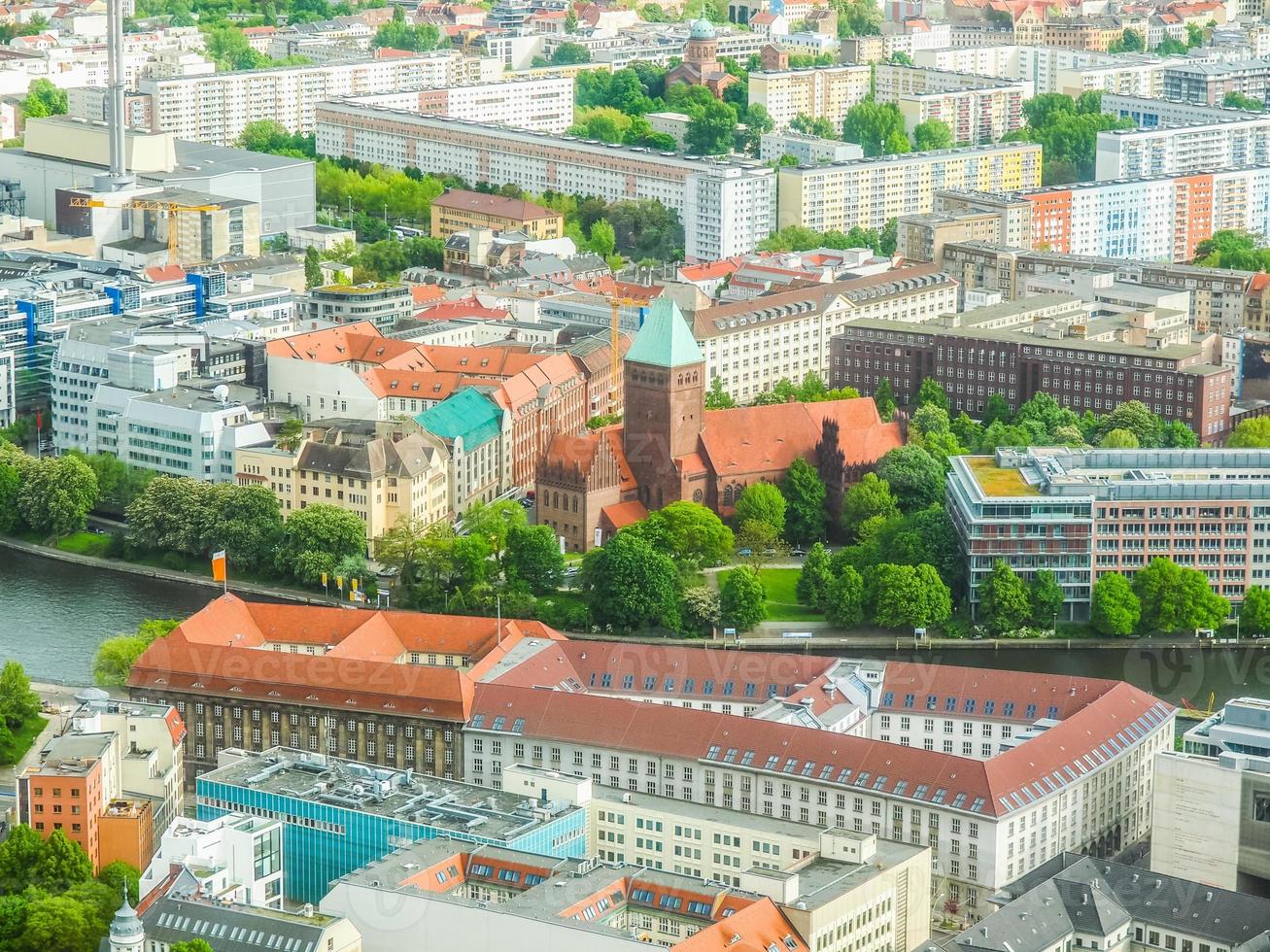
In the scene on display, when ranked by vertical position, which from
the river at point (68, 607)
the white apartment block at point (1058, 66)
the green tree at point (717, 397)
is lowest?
the river at point (68, 607)

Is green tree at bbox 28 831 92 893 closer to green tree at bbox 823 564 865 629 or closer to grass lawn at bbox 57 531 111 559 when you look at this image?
green tree at bbox 823 564 865 629

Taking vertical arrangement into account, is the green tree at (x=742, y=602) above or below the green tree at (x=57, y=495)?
below

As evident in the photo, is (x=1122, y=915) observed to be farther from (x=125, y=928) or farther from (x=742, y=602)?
(x=742, y=602)

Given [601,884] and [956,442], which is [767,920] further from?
[956,442]

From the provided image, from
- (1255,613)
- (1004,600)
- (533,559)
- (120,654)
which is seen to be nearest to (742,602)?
(533,559)

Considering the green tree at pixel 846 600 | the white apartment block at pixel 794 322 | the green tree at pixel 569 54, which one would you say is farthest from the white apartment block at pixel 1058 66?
the green tree at pixel 846 600

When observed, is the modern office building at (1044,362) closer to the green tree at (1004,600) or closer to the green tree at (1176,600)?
the green tree at (1176,600)

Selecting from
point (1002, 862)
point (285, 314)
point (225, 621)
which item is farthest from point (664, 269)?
point (1002, 862)
